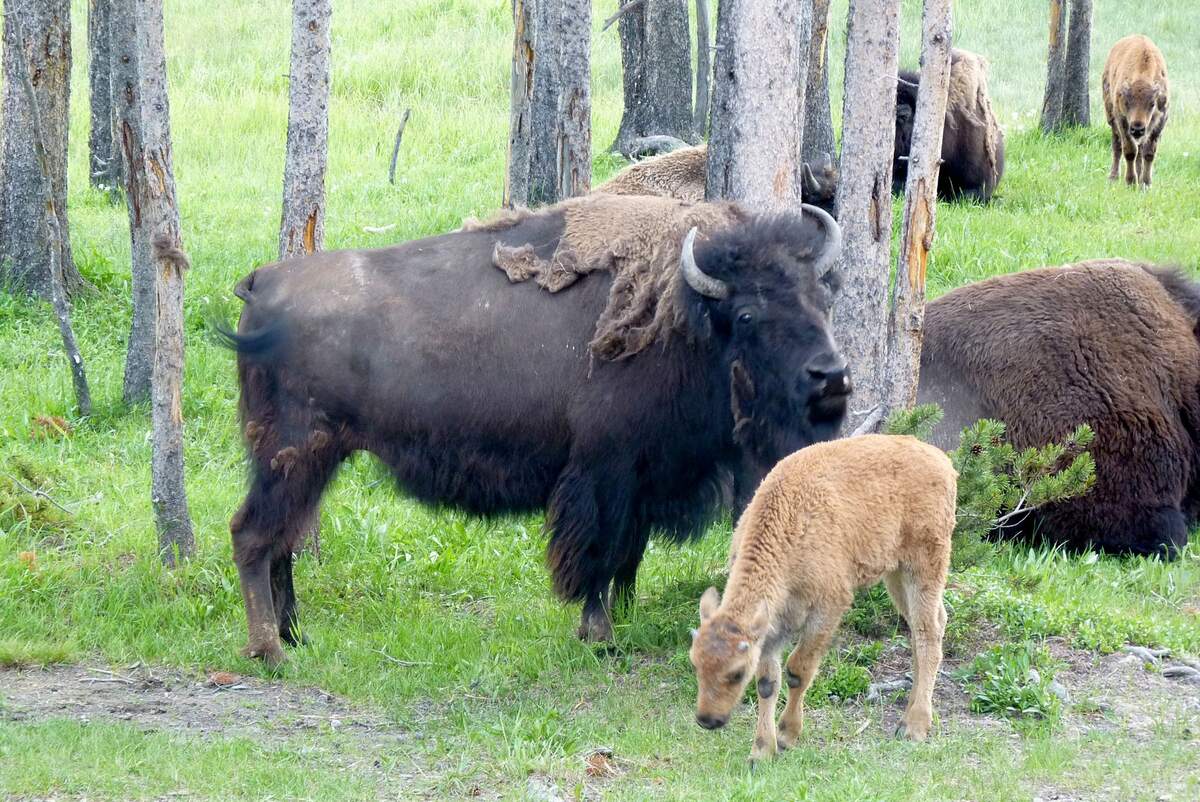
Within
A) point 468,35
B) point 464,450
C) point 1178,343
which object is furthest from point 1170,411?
point 468,35

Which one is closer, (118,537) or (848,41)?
(848,41)

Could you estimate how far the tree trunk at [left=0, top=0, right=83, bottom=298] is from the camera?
34.5 ft

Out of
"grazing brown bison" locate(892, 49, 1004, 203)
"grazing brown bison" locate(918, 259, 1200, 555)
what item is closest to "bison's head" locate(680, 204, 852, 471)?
"grazing brown bison" locate(918, 259, 1200, 555)

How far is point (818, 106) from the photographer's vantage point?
13.9 m

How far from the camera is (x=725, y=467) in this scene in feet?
21.5

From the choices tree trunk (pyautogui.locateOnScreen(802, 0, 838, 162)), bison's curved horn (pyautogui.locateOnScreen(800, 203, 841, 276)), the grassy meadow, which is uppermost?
tree trunk (pyautogui.locateOnScreen(802, 0, 838, 162))

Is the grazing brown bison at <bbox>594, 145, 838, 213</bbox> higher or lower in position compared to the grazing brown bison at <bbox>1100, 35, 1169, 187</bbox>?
lower

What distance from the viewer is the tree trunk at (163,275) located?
697cm

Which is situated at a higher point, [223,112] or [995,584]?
[223,112]

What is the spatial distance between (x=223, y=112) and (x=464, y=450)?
15.7m

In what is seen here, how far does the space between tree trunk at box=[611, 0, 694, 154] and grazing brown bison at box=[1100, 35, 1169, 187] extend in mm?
5138

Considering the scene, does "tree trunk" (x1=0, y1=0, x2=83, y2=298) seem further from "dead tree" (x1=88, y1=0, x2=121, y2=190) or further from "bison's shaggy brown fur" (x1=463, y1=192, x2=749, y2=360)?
"bison's shaggy brown fur" (x1=463, y1=192, x2=749, y2=360)

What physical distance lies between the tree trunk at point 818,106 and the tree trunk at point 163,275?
765 centimetres

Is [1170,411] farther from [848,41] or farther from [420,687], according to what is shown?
[420,687]
